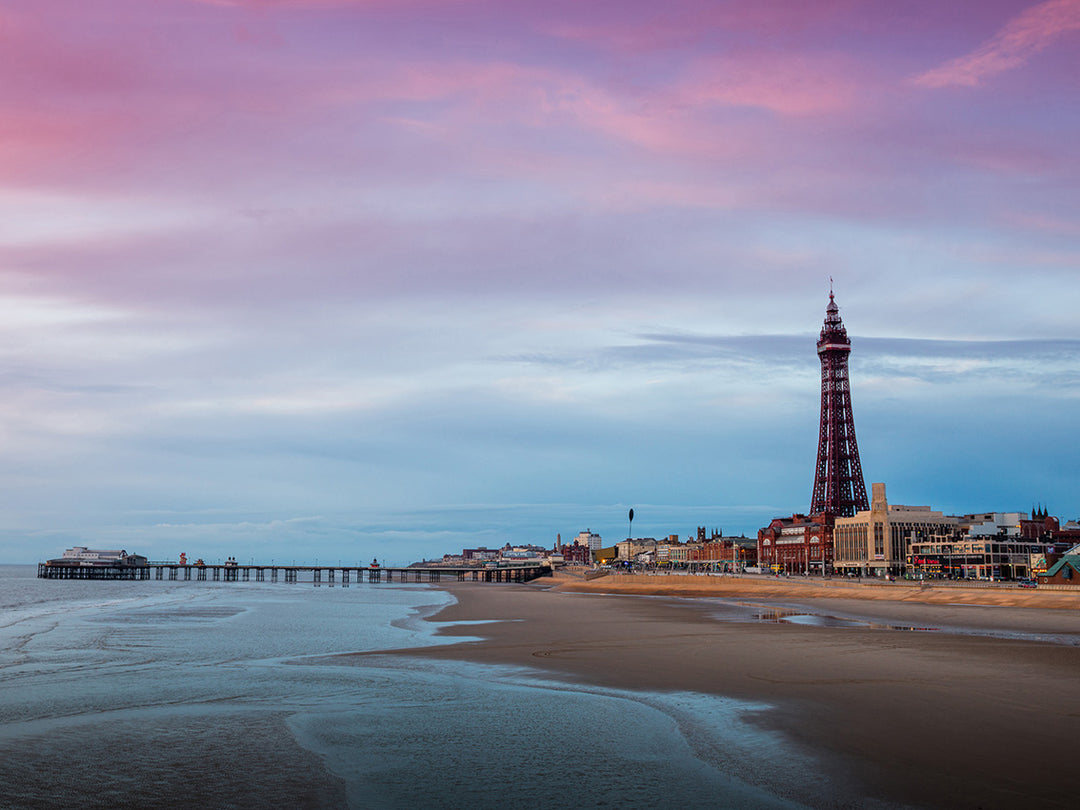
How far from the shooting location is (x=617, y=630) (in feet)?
124

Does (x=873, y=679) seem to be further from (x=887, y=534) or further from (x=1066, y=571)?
(x=887, y=534)

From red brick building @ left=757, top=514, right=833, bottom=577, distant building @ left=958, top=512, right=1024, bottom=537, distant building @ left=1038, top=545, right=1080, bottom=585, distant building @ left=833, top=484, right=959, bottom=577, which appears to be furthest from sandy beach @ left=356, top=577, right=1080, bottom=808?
red brick building @ left=757, top=514, right=833, bottom=577

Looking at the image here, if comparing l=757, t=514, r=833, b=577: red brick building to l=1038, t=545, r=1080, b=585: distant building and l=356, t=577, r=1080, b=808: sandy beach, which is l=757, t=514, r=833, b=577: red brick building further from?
l=356, t=577, r=1080, b=808: sandy beach

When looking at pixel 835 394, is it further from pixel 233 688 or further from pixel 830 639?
pixel 233 688

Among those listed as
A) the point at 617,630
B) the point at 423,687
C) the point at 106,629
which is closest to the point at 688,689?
the point at 423,687

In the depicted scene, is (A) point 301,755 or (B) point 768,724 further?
(B) point 768,724

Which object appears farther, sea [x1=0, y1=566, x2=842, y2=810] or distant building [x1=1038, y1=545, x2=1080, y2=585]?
distant building [x1=1038, y1=545, x2=1080, y2=585]

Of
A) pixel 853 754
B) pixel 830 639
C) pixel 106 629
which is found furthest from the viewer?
pixel 106 629

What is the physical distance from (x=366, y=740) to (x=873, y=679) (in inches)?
503

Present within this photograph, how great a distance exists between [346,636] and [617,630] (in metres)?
11.9

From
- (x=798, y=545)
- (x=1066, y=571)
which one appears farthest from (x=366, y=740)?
(x=798, y=545)

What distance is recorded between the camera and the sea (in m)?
11.5

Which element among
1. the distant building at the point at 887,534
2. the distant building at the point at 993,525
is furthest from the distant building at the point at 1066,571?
the distant building at the point at 887,534

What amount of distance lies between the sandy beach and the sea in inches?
39.3
